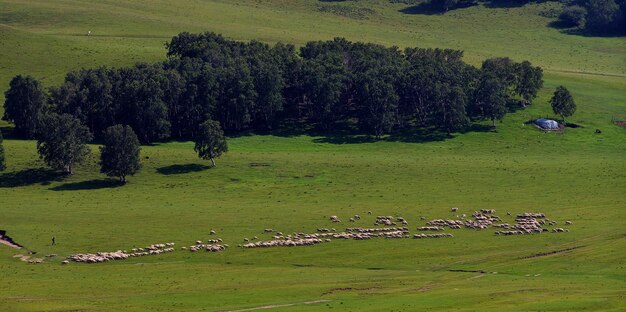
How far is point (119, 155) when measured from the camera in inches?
5162

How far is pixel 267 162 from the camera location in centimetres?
14238

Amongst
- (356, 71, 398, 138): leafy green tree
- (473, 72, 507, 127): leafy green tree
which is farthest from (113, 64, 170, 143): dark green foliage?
(473, 72, 507, 127): leafy green tree

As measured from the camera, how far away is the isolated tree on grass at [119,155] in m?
131

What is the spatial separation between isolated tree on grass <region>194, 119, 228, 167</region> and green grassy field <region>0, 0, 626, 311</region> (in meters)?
2.07

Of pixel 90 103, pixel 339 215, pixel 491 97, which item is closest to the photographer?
pixel 339 215

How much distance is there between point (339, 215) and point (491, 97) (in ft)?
182

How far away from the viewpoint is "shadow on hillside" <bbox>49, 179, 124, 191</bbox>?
129875 millimetres

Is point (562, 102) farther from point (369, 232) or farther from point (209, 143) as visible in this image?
point (369, 232)

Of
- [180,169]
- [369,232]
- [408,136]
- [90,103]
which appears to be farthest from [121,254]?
[408,136]

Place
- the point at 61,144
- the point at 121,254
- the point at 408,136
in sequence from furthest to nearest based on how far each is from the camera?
the point at 408,136 → the point at 61,144 → the point at 121,254

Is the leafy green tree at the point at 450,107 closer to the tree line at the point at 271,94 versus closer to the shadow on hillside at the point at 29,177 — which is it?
the tree line at the point at 271,94

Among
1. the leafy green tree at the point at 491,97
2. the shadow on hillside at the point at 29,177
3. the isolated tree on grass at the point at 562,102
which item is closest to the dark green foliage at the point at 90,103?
the shadow on hillside at the point at 29,177

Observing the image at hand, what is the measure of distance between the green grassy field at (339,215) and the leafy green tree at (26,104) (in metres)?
8.80

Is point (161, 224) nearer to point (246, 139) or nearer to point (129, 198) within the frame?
point (129, 198)
